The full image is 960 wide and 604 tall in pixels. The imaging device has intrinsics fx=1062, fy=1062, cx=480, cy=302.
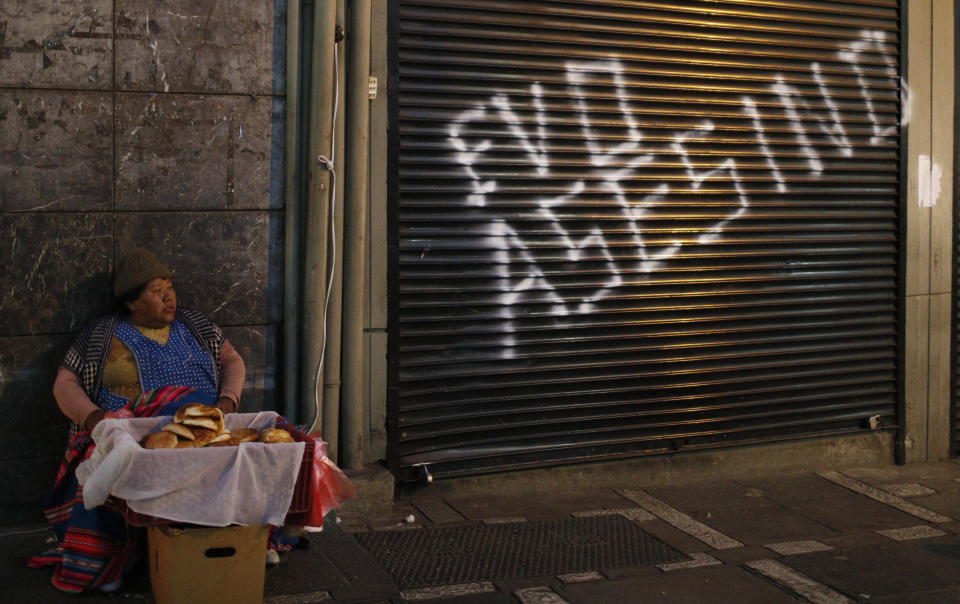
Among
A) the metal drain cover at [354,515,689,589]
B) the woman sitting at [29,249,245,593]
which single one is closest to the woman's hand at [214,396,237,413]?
the woman sitting at [29,249,245,593]

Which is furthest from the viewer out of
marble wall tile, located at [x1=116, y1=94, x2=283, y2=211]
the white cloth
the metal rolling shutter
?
the metal rolling shutter

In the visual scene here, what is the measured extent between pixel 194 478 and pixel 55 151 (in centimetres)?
194

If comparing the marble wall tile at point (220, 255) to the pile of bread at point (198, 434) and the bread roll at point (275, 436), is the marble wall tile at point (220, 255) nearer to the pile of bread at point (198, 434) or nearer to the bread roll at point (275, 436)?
the pile of bread at point (198, 434)

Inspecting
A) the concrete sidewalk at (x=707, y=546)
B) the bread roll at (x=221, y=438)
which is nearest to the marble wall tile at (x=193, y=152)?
the bread roll at (x=221, y=438)

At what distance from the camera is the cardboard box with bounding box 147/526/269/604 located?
3.96 meters

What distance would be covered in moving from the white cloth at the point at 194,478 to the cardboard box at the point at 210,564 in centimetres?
8

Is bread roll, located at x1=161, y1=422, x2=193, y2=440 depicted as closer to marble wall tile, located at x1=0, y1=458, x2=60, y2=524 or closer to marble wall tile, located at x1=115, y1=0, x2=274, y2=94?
marble wall tile, located at x1=0, y1=458, x2=60, y2=524

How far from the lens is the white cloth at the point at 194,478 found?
389 centimetres

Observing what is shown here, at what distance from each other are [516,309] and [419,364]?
0.65 m

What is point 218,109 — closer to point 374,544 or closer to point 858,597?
point 374,544

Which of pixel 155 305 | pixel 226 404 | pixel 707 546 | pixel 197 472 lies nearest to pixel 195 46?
pixel 155 305

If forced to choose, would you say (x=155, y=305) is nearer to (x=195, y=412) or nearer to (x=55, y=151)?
(x=195, y=412)

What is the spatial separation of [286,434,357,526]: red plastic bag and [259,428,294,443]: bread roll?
11cm

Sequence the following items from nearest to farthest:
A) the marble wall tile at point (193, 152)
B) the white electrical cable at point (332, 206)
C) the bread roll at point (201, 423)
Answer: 1. the bread roll at point (201, 423)
2. the marble wall tile at point (193, 152)
3. the white electrical cable at point (332, 206)
